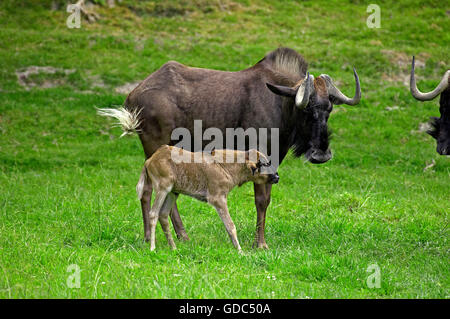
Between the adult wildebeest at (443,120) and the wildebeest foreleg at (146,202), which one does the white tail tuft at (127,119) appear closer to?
the wildebeest foreleg at (146,202)

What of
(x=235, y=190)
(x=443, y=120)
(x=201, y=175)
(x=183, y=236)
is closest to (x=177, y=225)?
(x=183, y=236)

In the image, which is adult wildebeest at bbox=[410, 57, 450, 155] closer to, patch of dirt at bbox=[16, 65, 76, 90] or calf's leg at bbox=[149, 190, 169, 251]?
calf's leg at bbox=[149, 190, 169, 251]

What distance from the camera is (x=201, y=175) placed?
7484 mm

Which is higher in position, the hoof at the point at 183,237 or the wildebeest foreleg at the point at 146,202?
the wildebeest foreleg at the point at 146,202

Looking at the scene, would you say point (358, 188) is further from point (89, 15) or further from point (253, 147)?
point (89, 15)

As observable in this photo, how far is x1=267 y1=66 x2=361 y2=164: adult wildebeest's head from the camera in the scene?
8117mm

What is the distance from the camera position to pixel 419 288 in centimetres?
611

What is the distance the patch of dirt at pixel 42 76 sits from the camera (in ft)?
59.1

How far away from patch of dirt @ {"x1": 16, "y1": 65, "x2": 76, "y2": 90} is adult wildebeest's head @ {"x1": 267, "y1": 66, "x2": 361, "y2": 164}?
1166cm

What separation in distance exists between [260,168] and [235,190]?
3.83 metres

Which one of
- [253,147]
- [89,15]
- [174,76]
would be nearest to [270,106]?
[253,147]

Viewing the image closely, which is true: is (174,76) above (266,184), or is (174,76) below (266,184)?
Result: above

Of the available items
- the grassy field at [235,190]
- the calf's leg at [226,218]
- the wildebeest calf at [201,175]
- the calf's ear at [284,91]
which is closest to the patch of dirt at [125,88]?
the grassy field at [235,190]
